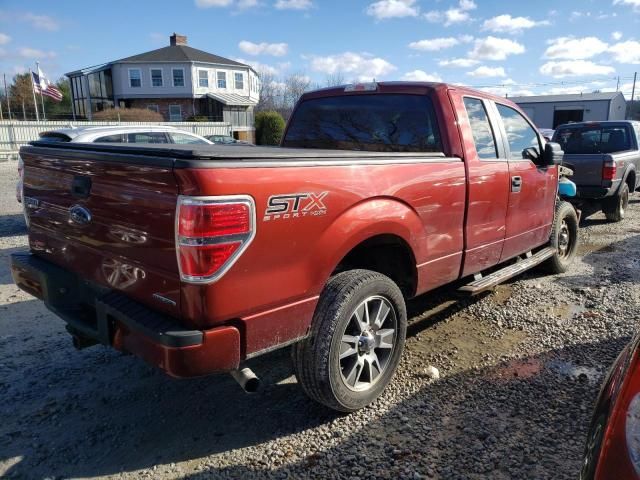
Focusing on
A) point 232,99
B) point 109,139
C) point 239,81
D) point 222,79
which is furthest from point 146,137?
point 239,81

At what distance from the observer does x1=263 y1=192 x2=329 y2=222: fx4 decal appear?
2375 mm

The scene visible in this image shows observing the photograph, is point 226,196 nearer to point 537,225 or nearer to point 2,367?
point 2,367

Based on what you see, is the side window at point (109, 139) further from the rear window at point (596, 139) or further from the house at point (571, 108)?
the house at point (571, 108)

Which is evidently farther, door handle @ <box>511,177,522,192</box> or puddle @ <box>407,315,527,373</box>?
door handle @ <box>511,177,522,192</box>

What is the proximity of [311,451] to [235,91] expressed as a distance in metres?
50.4

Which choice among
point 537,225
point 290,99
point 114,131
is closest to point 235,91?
point 290,99

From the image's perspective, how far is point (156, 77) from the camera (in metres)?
45.7

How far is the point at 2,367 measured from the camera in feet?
12.0

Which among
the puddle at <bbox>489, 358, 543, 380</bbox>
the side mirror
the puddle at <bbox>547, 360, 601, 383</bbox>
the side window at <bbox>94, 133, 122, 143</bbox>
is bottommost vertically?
the puddle at <bbox>547, 360, 601, 383</bbox>

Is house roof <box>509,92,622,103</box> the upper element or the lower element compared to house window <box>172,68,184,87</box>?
lower

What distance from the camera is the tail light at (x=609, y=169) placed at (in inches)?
326

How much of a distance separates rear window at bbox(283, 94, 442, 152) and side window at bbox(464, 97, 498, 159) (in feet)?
1.39

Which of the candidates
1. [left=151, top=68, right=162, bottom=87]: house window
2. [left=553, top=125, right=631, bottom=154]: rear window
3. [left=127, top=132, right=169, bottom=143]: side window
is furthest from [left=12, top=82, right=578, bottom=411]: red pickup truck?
[left=151, top=68, right=162, bottom=87]: house window

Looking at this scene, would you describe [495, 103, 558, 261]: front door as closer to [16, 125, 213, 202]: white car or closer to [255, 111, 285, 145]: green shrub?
[16, 125, 213, 202]: white car
